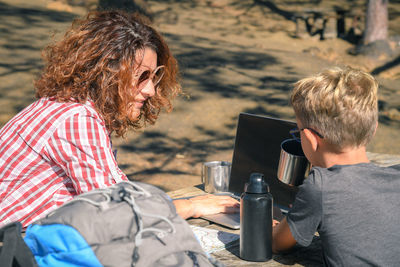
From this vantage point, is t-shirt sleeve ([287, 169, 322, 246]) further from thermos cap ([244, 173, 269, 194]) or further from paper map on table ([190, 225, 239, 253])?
paper map on table ([190, 225, 239, 253])

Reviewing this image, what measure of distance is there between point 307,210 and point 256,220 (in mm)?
177

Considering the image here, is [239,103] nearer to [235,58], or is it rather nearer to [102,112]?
[235,58]

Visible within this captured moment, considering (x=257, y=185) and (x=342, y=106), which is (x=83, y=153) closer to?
(x=257, y=185)

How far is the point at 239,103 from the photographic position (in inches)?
305

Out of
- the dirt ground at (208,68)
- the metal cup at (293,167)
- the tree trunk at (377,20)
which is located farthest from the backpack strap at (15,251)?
the tree trunk at (377,20)

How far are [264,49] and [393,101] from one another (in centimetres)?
371

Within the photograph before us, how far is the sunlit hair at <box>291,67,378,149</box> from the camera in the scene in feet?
5.73

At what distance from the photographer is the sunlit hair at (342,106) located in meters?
1.75

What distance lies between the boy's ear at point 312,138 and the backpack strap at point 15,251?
1051mm

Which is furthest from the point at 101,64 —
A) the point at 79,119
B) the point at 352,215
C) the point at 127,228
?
the point at 352,215

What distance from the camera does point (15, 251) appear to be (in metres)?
1.25

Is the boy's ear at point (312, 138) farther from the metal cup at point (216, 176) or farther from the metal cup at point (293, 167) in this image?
the metal cup at point (216, 176)

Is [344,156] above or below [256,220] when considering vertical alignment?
above

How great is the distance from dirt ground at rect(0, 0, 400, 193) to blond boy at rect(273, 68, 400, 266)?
2.30 meters
